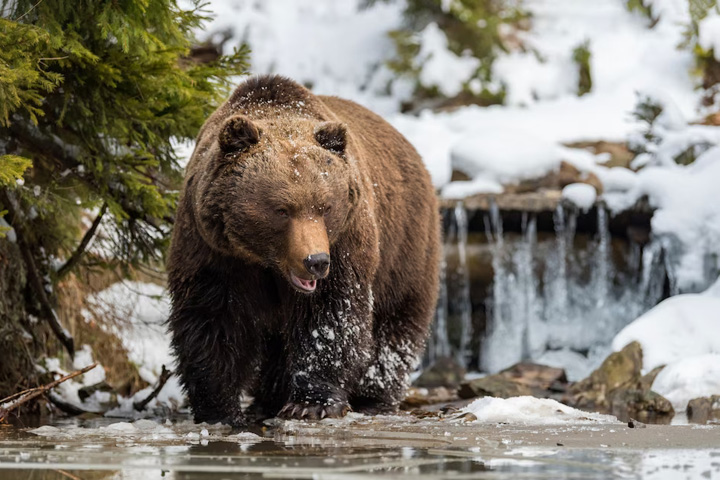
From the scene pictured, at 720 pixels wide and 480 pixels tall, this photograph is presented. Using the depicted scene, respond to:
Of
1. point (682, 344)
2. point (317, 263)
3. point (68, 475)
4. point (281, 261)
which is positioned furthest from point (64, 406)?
point (682, 344)

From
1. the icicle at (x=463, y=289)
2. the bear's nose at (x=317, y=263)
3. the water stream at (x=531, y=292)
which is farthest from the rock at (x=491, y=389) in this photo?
the icicle at (x=463, y=289)

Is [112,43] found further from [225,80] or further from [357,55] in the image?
[357,55]

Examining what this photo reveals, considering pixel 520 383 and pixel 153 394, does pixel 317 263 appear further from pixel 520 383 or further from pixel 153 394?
pixel 520 383

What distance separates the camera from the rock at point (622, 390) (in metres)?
7.64

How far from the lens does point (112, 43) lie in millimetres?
6246

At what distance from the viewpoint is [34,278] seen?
6.77m

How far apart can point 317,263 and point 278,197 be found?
0.42m

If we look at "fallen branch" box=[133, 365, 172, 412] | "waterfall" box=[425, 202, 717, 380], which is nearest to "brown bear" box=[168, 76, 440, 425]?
"fallen branch" box=[133, 365, 172, 412]

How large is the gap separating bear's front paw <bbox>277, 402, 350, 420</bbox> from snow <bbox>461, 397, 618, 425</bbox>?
2.47 feet

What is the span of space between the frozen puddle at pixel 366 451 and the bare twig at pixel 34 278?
1.42m

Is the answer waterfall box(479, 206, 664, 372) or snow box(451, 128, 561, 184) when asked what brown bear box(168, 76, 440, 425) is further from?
snow box(451, 128, 561, 184)

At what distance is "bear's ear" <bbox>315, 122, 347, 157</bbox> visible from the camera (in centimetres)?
552

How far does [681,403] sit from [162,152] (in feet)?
14.0

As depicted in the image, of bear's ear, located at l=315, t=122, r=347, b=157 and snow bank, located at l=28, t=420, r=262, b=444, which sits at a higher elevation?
bear's ear, located at l=315, t=122, r=347, b=157
